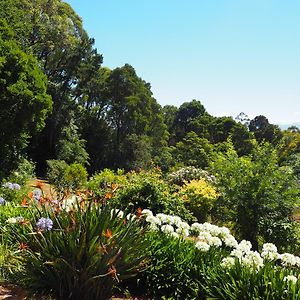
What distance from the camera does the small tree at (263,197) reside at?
9891mm

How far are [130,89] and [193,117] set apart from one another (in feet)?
59.0

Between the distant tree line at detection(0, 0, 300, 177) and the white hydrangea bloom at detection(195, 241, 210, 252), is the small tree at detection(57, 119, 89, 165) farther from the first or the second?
the white hydrangea bloom at detection(195, 241, 210, 252)

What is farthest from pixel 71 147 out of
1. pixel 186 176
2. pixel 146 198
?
pixel 146 198

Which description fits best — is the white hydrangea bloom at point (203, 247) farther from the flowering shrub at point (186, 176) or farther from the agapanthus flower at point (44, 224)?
the flowering shrub at point (186, 176)

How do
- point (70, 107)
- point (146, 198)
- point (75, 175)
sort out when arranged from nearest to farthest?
point (146, 198) < point (75, 175) < point (70, 107)

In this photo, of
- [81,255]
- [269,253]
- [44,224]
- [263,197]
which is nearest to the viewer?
[81,255]

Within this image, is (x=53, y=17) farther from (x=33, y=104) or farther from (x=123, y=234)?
(x=123, y=234)

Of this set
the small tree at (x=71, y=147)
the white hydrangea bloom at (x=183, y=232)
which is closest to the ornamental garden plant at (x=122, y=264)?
the white hydrangea bloom at (x=183, y=232)

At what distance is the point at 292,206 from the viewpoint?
9930mm

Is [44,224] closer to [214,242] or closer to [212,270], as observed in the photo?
[212,270]

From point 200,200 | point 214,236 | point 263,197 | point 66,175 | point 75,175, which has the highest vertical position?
point 263,197

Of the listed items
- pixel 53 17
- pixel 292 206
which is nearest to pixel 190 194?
pixel 292 206

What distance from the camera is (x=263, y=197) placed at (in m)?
9.95

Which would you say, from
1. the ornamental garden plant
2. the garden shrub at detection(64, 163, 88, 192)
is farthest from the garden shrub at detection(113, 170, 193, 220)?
the garden shrub at detection(64, 163, 88, 192)
